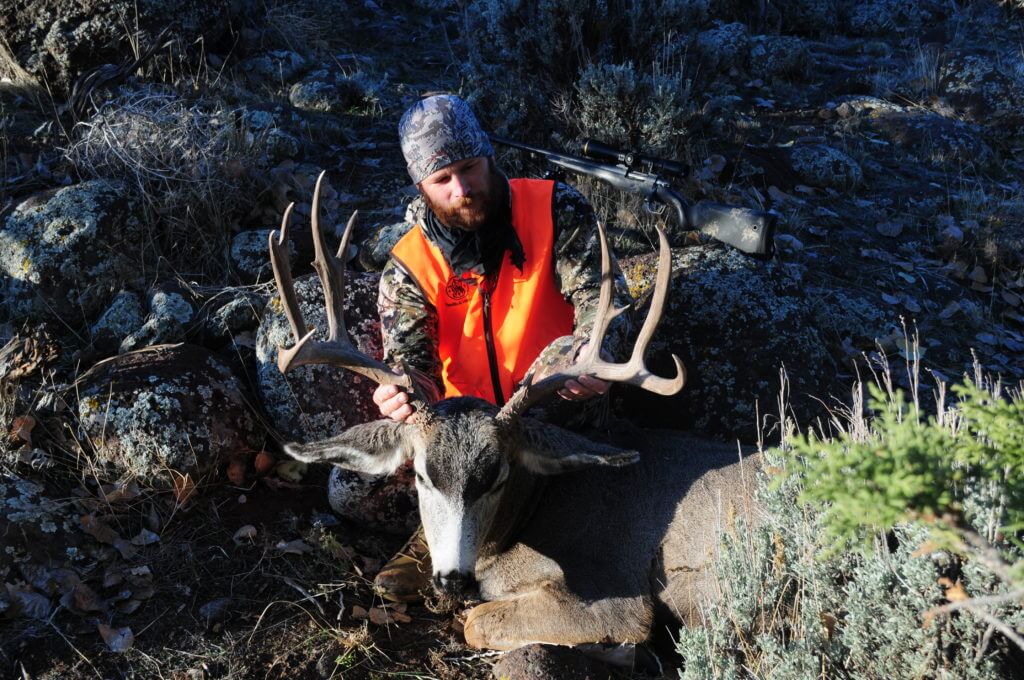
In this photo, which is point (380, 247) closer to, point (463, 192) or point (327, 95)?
point (463, 192)

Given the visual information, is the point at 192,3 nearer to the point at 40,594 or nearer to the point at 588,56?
the point at 588,56

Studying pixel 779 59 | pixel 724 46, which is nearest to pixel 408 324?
pixel 724 46

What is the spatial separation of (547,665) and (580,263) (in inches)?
79.2

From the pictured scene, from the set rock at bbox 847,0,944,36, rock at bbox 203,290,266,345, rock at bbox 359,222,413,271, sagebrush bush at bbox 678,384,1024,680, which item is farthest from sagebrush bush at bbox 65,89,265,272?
rock at bbox 847,0,944,36

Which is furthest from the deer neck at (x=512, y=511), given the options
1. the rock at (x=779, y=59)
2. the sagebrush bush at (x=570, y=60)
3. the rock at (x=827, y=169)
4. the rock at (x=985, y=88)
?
the rock at (x=985, y=88)

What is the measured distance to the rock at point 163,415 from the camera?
4.55 metres

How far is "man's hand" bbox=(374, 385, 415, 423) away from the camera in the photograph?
3.82 metres

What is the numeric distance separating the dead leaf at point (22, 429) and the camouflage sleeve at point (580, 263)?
2787 mm

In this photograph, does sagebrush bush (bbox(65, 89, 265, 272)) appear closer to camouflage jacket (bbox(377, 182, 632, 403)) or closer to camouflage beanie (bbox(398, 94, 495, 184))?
camouflage jacket (bbox(377, 182, 632, 403))

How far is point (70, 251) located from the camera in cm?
561

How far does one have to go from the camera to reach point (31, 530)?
13.5 ft

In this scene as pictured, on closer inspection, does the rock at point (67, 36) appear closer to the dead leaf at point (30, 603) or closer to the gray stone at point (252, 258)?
the gray stone at point (252, 258)

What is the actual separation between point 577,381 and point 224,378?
2.13 metres

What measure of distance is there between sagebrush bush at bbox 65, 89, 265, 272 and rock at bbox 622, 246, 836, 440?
2742 mm
